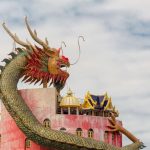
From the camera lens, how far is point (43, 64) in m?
38.2

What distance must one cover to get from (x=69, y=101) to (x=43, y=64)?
3443 millimetres

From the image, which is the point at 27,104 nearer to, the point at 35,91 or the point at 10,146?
the point at 35,91

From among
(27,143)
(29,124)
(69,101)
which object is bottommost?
(27,143)

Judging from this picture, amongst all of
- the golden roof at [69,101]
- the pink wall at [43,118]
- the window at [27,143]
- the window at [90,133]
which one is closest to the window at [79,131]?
the pink wall at [43,118]

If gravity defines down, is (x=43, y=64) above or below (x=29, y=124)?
above

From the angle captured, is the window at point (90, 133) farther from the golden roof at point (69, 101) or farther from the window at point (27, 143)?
the window at point (27, 143)

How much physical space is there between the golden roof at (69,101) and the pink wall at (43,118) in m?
0.84

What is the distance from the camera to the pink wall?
1444 inches

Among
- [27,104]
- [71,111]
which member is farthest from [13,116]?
[71,111]

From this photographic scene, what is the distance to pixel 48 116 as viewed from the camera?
121 ft

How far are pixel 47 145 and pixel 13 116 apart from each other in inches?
124

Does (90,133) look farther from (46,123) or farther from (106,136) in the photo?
(46,123)

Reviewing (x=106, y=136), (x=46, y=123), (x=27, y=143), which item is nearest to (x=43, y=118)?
(x=46, y=123)

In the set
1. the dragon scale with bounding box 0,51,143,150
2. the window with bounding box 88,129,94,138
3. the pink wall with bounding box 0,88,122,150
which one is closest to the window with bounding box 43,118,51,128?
the pink wall with bounding box 0,88,122,150
